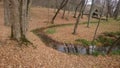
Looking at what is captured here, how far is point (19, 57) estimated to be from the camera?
11.4 m

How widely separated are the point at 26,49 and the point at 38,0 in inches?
2002

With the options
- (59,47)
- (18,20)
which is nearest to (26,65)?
(18,20)

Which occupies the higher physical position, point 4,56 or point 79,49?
point 4,56

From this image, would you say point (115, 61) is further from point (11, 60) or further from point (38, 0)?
point (38, 0)

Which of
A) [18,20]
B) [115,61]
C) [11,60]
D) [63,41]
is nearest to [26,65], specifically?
[11,60]

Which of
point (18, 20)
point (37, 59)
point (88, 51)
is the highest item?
point (18, 20)

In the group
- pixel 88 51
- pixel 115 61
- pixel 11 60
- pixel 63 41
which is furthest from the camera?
pixel 63 41

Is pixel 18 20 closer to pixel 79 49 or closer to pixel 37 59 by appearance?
pixel 37 59

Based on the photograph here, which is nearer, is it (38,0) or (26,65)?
(26,65)

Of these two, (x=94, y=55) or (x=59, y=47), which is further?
(x=59, y=47)

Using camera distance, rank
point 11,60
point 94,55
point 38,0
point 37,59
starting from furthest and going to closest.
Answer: point 38,0 → point 94,55 → point 37,59 → point 11,60

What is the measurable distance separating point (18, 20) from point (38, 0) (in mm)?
50323

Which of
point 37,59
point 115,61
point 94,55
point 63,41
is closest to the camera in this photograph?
point 37,59

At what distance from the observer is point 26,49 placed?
12734 millimetres
